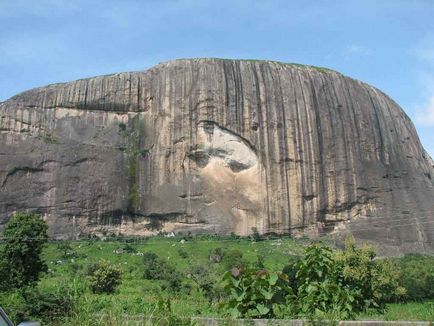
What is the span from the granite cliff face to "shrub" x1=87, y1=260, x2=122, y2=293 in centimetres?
2124

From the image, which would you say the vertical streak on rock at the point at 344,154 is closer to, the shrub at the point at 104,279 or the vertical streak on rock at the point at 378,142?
the vertical streak on rock at the point at 378,142

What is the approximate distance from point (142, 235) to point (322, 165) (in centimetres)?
1905

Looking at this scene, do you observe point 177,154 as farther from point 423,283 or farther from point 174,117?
point 423,283

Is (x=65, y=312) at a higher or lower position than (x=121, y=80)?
lower

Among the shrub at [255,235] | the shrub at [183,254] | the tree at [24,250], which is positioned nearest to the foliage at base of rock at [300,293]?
the tree at [24,250]

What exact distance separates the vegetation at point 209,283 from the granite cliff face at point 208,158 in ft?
11.8

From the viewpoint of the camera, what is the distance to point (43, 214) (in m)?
50.8

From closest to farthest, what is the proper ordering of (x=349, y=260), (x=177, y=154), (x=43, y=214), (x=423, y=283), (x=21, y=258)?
(x=349, y=260) < (x=21, y=258) < (x=423, y=283) < (x=43, y=214) < (x=177, y=154)

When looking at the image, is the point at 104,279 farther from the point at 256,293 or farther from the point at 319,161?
the point at 319,161

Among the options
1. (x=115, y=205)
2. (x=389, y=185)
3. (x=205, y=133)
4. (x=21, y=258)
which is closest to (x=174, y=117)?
(x=205, y=133)

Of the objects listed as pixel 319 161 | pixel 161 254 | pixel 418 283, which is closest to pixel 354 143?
pixel 319 161

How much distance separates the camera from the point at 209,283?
29438mm

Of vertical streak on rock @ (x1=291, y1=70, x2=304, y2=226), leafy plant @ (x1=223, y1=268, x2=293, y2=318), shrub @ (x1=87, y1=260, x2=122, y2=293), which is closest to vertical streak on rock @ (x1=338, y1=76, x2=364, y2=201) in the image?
vertical streak on rock @ (x1=291, y1=70, x2=304, y2=226)

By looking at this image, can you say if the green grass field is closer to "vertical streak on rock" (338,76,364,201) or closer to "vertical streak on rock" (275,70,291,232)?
"vertical streak on rock" (275,70,291,232)
